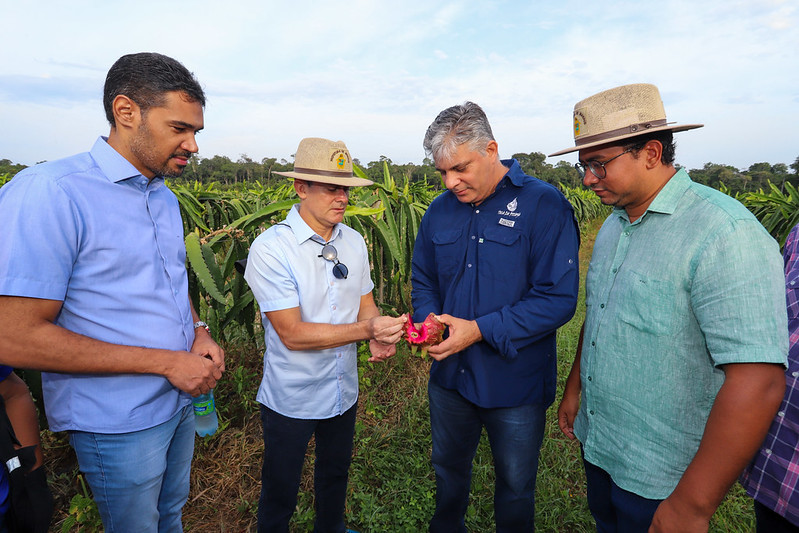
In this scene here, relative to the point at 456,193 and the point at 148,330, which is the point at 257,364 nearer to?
the point at 148,330

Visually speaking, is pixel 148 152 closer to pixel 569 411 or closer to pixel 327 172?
pixel 327 172

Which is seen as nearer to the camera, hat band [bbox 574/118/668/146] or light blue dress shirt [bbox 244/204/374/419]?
hat band [bbox 574/118/668/146]

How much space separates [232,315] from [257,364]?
1.10 meters

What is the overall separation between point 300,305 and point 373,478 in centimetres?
155

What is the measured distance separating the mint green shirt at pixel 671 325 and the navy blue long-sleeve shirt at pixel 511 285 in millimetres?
216

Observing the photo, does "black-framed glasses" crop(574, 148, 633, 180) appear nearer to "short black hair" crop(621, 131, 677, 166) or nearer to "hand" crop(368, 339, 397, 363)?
"short black hair" crop(621, 131, 677, 166)

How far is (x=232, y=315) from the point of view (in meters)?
2.72

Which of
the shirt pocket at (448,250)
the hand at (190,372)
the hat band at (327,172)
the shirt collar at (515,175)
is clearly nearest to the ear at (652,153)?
the shirt collar at (515,175)

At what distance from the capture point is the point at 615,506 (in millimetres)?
1512

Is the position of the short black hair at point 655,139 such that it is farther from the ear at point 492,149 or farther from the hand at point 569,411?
the hand at point 569,411

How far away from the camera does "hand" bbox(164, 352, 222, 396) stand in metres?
1.47

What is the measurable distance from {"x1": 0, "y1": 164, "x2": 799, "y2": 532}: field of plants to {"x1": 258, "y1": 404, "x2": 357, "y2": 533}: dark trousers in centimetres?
36

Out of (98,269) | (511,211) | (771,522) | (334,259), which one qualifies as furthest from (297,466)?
(771,522)

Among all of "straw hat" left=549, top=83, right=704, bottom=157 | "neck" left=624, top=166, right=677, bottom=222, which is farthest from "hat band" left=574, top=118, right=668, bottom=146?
"neck" left=624, top=166, right=677, bottom=222
